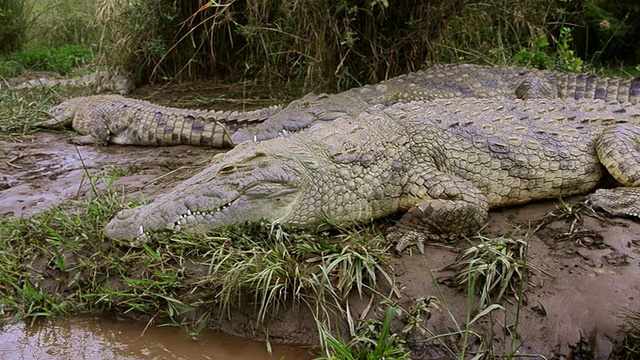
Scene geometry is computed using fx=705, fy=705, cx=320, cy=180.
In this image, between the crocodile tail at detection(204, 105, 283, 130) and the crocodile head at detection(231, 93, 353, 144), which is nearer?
the crocodile head at detection(231, 93, 353, 144)

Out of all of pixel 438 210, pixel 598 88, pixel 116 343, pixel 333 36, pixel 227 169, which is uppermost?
pixel 333 36

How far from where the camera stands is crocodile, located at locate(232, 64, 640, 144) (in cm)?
634

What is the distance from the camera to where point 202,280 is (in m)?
3.74

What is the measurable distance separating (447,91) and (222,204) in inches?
144

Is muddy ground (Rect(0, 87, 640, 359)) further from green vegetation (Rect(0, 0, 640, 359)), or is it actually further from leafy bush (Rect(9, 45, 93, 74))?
leafy bush (Rect(9, 45, 93, 74))

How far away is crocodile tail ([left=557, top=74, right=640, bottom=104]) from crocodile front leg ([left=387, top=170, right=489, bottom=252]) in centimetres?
375

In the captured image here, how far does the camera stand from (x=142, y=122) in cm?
711

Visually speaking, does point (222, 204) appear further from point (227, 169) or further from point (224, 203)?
point (227, 169)

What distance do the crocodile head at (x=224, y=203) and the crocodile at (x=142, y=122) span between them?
236 centimetres

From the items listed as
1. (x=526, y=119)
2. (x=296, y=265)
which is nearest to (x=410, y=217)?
(x=296, y=265)

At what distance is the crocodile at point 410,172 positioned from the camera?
3947 mm

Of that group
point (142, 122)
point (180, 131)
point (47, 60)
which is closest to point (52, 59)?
point (47, 60)

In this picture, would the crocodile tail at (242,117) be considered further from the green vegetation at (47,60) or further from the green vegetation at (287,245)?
Answer: the green vegetation at (47,60)

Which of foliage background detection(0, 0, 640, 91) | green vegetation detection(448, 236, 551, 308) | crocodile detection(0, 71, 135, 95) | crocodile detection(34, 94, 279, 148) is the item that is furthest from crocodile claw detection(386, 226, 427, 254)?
crocodile detection(0, 71, 135, 95)
